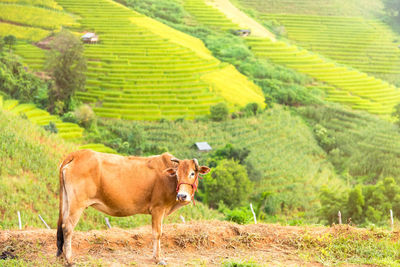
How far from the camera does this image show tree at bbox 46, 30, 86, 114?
2178cm

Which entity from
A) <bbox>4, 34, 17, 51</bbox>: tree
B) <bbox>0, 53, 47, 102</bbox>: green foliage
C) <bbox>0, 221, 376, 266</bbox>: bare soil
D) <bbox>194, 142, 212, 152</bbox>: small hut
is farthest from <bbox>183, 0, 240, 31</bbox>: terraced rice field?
<bbox>0, 221, 376, 266</bbox>: bare soil

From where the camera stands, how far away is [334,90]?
2867 cm

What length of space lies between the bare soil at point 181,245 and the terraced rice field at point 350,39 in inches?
1001

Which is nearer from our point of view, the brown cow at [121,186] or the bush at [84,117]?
the brown cow at [121,186]

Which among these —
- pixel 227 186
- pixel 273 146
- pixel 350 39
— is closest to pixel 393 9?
pixel 350 39

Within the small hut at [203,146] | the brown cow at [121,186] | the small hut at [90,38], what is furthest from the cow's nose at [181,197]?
the small hut at [90,38]

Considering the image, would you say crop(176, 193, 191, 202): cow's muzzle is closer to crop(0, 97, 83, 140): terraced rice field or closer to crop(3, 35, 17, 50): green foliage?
crop(0, 97, 83, 140): terraced rice field

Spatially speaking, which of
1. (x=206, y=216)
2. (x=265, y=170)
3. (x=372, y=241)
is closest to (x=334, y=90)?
(x=265, y=170)

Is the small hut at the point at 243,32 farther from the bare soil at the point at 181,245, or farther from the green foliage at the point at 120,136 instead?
the bare soil at the point at 181,245

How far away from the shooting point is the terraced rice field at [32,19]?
2448cm

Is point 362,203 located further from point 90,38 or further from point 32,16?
point 32,16

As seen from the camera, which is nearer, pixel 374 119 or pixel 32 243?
pixel 32 243

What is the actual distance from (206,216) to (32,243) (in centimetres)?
1015

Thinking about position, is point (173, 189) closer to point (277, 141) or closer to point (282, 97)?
point (277, 141)
